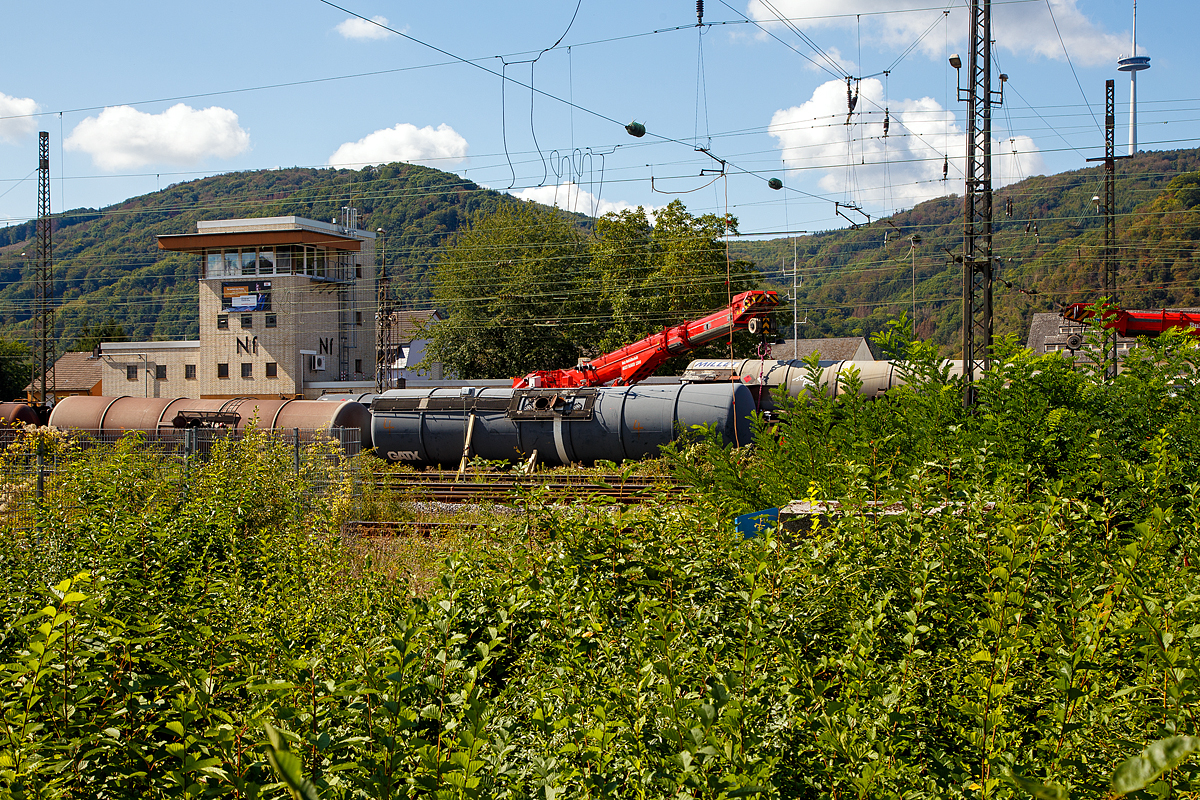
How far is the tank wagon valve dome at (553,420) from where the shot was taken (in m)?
19.3

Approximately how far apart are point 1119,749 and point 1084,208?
90073 millimetres

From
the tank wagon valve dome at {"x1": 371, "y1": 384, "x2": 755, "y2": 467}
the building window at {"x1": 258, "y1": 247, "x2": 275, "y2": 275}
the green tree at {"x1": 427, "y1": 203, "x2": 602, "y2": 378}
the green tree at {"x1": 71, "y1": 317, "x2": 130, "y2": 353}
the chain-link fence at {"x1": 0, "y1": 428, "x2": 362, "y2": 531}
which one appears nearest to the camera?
the chain-link fence at {"x1": 0, "y1": 428, "x2": 362, "y2": 531}

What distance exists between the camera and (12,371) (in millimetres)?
63906

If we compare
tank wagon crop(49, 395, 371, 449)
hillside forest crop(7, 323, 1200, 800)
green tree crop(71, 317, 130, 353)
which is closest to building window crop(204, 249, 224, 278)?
green tree crop(71, 317, 130, 353)

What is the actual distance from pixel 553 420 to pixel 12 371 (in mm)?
62618

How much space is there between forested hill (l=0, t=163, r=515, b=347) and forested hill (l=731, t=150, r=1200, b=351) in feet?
126

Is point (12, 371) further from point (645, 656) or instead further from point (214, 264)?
point (645, 656)

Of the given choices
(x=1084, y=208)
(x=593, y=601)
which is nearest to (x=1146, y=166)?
(x=1084, y=208)

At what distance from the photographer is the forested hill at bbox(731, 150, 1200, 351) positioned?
6038 centimetres

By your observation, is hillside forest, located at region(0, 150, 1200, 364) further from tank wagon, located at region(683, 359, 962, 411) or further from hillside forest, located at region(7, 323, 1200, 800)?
hillside forest, located at region(7, 323, 1200, 800)

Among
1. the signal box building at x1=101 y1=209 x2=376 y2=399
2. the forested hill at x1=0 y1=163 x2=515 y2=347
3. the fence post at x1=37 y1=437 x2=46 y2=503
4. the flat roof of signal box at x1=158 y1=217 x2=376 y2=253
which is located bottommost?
the fence post at x1=37 y1=437 x2=46 y2=503

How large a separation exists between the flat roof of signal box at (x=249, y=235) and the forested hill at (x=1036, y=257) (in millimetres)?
31538

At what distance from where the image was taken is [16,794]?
197 centimetres

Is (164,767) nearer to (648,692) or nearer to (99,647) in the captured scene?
(99,647)
